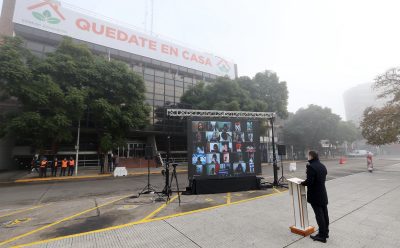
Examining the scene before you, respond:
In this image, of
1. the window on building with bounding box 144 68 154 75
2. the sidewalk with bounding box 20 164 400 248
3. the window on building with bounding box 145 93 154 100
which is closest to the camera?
the sidewalk with bounding box 20 164 400 248

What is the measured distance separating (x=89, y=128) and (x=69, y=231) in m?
22.5

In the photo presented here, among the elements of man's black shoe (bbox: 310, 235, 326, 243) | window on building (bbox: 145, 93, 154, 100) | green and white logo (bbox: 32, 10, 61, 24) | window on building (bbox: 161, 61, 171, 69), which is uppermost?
green and white logo (bbox: 32, 10, 61, 24)

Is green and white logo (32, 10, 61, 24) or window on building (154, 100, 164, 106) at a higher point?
green and white logo (32, 10, 61, 24)

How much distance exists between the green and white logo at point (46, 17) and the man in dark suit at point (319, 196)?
34.4m

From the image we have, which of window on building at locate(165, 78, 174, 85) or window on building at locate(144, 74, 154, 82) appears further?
window on building at locate(165, 78, 174, 85)

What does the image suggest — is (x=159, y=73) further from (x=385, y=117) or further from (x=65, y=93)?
(x=385, y=117)

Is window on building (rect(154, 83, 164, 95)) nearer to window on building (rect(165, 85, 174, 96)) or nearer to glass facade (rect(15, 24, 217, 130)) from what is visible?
glass facade (rect(15, 24, 217, 130))

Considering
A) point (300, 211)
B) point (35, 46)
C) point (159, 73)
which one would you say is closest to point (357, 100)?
point (159, 73)

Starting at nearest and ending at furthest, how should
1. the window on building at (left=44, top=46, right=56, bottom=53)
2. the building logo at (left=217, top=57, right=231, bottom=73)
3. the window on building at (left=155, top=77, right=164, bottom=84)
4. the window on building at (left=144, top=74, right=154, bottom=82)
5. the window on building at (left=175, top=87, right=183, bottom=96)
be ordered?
1. the window on building at (left=44, top=46, right=56, bottom=53)
2. the window on building at (left=144, top=74, right=154, bottom=82)
3. the window on building at (left=155, top=77, right=164, bottom=84)
4. the window on building at (left=175, top=87, right=183, bottom=96)
5. the building logo at (left=217, top=57, right=231, bottom=73)

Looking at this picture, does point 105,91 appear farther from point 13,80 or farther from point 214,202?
point 214,202

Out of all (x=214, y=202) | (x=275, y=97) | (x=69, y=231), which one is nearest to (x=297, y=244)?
(x=214, y=202)

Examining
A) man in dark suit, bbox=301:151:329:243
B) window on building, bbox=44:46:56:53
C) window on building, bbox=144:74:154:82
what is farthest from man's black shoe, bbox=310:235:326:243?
window on building, bbox=44:46:56:53

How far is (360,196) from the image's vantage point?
28.2ft

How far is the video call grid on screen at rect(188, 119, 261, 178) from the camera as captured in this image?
10.1m
